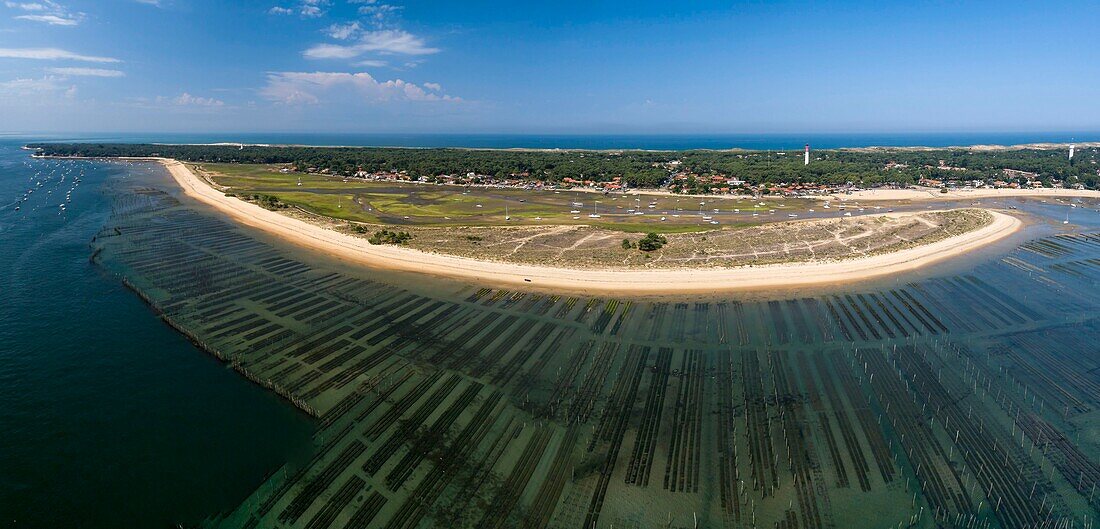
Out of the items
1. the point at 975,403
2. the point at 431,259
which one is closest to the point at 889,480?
the point at 975,403

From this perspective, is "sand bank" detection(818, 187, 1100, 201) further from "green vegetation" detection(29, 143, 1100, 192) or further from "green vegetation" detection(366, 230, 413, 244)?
"green vegetation" detection(366, 230, 413, 244)

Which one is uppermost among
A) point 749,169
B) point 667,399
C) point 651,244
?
point 749,169

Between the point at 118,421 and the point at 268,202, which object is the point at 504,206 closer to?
the point at 268,202

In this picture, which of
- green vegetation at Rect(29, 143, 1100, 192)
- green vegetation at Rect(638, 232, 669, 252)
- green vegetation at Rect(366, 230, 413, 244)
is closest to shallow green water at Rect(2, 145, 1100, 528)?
green vegetation at Rect(366, 230, 413, 244)

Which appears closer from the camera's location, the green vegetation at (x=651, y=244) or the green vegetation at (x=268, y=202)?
the green vegetation at (x=651, y=244)

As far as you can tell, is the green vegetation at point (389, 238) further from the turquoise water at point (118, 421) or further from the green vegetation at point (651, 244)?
the green vegetation at point (651, 244)

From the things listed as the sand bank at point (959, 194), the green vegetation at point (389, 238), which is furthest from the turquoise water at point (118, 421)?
A: the sand bank at point (959, 194)

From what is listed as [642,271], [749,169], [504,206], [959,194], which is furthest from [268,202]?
[959,194]
